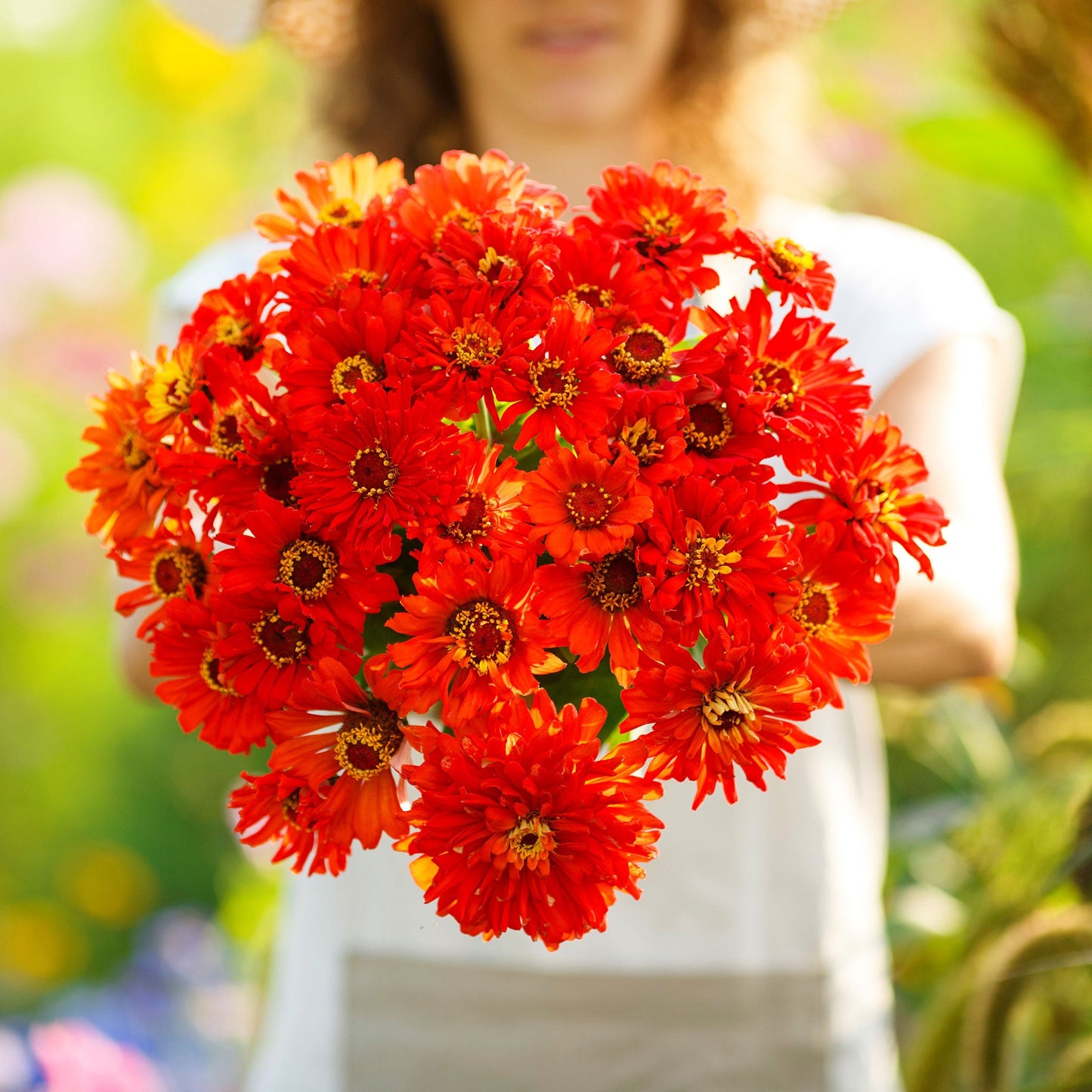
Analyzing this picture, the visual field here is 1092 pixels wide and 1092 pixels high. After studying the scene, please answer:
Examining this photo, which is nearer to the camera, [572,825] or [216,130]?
[572,825]

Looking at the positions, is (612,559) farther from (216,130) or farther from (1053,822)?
(216,130)

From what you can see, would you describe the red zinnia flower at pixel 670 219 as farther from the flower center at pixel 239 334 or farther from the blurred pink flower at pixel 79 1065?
the blurred pink flower at pixel 79 1065

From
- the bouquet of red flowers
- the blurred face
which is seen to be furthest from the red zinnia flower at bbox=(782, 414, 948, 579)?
the blurred face

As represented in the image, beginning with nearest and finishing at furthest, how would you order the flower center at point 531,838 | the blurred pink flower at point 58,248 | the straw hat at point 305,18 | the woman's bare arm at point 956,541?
the flower center at point 531,838, the woman's bare arm at point 956,541, the straw hat at point 305,18, the blurred pink flower at point 58,248

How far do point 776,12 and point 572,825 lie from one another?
0.86m

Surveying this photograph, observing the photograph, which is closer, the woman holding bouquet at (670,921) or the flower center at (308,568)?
the flower center at (308,568)

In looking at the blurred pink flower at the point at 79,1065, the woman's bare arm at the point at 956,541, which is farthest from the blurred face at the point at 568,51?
the blurred pink flower at the point at 79,1065

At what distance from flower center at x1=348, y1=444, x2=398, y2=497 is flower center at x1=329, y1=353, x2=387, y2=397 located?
31 millimetres

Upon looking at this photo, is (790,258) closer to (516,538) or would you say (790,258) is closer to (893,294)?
(516,538)

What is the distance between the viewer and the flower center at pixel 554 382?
327 millimetres

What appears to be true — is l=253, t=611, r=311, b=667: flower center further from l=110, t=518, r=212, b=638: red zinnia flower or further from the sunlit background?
the sunlit background

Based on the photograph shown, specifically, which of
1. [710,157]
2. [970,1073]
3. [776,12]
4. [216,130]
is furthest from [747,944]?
[216,130]

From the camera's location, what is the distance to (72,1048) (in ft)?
3.42

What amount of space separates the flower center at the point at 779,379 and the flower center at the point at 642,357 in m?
0.03
